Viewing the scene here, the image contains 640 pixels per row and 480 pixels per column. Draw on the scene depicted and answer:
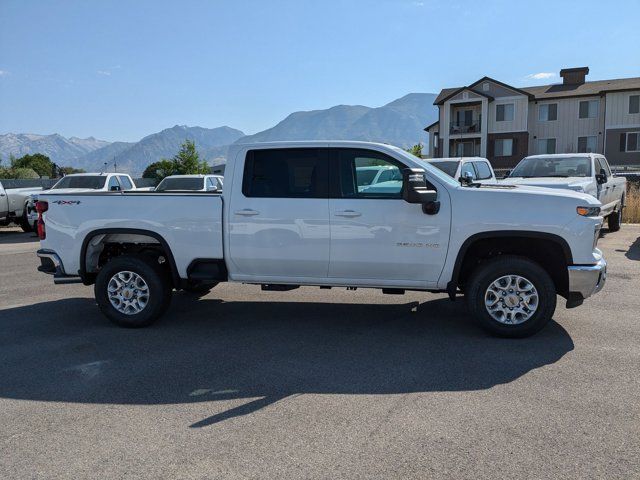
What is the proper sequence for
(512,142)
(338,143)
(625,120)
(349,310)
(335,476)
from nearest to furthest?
(335,476) < (338,143) < (349,310) < (625,120) < (512,142)

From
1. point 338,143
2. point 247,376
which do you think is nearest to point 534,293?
point 338,143

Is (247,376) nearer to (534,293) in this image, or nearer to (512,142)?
(534,293)

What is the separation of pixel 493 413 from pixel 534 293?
1.98m

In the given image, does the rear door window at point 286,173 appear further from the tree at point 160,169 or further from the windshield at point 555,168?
the tree at point 160,169

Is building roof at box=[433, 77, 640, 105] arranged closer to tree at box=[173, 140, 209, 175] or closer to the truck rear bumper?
tree at box=[173, 140, 209, 175]

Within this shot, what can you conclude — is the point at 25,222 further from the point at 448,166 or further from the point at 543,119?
the point at 543,119

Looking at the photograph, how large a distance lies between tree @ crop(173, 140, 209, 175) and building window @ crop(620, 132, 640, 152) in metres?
37.5

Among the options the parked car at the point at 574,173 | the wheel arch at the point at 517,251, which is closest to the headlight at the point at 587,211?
the wheel arch at the point at 517,251

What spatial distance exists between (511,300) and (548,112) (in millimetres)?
45704

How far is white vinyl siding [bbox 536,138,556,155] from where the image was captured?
46.3 meters

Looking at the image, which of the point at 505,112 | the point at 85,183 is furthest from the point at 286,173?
the point at 505,112

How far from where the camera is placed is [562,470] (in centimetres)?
316

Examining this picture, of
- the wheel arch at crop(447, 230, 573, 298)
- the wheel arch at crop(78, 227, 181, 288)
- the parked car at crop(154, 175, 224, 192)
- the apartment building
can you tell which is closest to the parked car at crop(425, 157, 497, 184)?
the parked car at crop(154, 175, 224, 192)

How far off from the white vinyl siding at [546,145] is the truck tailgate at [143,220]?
45.4 metres
